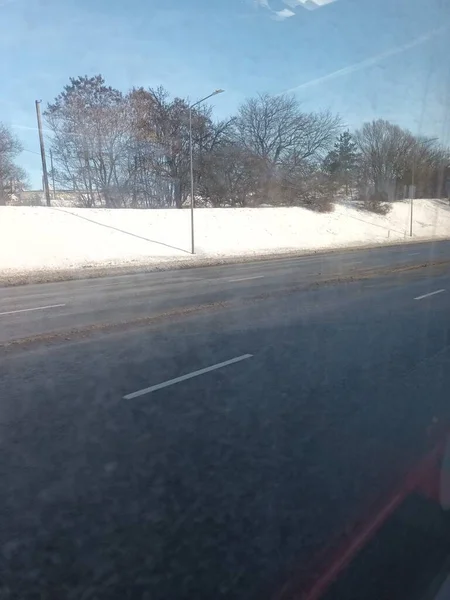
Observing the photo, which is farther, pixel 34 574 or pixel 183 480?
pixel 183 480

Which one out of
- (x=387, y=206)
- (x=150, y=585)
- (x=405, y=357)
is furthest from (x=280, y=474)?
(x=387, y=206)

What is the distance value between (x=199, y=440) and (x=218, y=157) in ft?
142

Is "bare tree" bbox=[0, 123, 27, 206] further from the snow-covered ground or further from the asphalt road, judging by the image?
the asphalt road

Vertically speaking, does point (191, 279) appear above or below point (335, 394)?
below

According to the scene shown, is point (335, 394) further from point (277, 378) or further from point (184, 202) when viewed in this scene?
point (184, 202)

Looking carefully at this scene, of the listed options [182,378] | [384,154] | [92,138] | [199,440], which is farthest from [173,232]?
[199,440]

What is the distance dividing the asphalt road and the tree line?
2871cm

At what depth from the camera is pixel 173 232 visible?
35688 mm

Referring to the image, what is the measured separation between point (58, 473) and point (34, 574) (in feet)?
4.28

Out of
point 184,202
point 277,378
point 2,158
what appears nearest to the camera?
point 277,378

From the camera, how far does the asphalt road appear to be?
11.5 feet

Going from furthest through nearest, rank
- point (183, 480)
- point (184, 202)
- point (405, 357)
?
point (184, 202) → point (405, 357) → point (183, 480)

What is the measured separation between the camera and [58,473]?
4.63 m

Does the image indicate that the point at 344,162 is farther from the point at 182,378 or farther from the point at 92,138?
the point at 182,378
